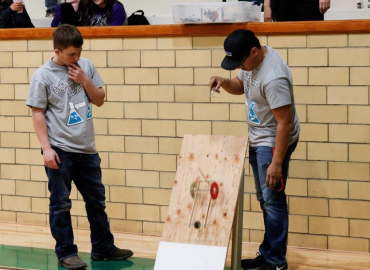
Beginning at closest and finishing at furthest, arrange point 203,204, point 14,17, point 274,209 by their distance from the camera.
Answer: point 203,204
point 274,209
point 14,17

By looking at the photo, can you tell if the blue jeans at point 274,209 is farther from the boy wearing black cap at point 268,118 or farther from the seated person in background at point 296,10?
the seated person in background at point 296,10

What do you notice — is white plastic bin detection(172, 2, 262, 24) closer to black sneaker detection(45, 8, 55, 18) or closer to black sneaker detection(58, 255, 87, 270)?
black sneaker detection(58, 255, 87, 270)

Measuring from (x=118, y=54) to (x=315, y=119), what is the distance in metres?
1.43

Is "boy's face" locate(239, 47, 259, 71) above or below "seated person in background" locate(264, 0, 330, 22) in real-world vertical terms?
below

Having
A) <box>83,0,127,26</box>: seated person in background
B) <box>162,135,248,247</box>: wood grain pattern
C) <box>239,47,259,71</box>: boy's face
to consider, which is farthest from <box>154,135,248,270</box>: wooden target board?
<box>83,0,127,26</box>: seated person in background

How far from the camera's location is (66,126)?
380cm

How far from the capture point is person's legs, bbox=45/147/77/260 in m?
3.81

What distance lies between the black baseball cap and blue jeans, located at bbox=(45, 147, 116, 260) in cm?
106

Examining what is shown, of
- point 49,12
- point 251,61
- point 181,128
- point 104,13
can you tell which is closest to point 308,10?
point 181,128

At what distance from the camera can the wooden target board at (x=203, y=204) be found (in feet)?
10.6

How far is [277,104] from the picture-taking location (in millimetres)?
3373

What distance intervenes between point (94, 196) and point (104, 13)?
66.4 inches

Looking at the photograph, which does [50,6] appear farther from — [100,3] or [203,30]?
[203,30]

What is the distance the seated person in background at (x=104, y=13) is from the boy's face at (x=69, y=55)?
129 cm
